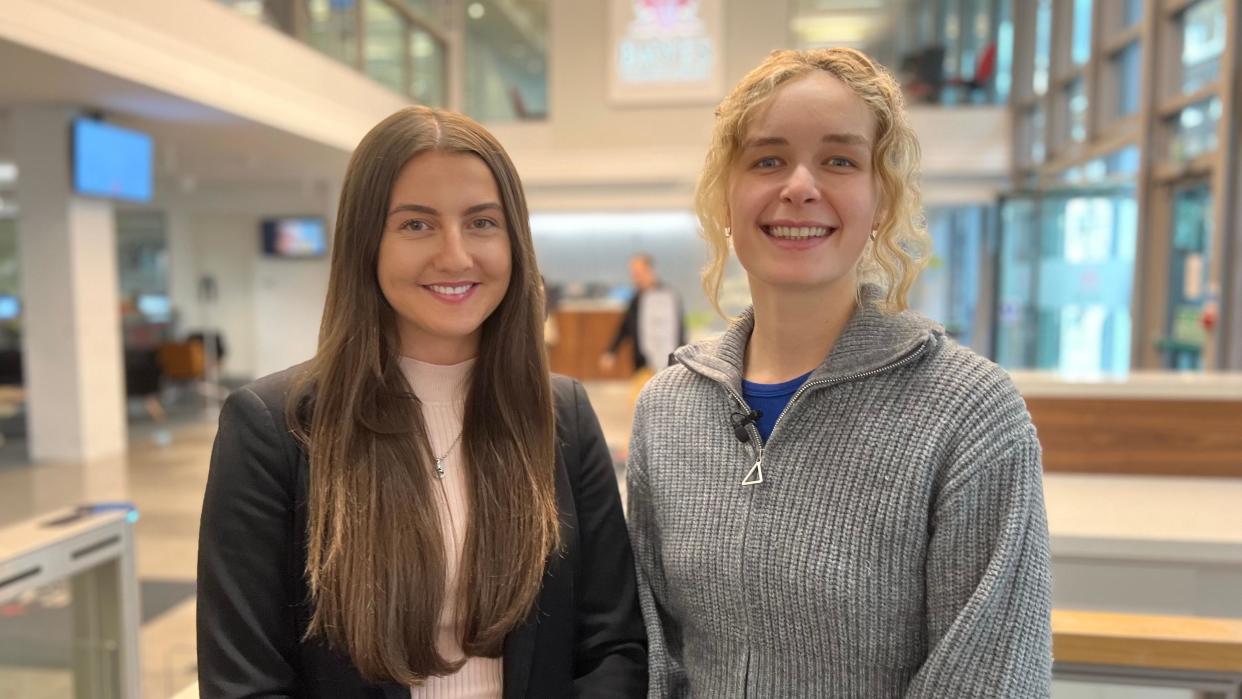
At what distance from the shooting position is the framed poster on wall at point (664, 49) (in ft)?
30.4

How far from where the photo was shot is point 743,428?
1251 mm

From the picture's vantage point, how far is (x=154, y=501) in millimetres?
5680

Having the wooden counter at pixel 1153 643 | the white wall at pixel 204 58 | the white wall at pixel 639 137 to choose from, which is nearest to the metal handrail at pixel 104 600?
the wooden counter at pixel 1153 643

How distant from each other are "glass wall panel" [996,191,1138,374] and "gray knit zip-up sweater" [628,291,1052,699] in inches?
253

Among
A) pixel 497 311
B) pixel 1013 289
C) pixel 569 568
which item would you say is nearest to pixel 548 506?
pixel 569 568

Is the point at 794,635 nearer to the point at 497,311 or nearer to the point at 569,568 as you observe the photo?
the point at 569,568

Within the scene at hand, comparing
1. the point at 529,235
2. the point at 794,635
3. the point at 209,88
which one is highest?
the point at 209,88

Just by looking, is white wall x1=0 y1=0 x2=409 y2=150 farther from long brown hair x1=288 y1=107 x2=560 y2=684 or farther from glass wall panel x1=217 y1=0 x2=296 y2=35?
long brown hair x1=288 y1=107 x2=560 y2=684

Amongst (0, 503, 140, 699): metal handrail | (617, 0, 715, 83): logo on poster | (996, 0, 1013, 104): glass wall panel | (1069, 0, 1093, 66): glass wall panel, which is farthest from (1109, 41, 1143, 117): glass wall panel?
(0, 503, 140, 699): metal handrail

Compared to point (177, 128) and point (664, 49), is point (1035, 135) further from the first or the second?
point (177, 128)

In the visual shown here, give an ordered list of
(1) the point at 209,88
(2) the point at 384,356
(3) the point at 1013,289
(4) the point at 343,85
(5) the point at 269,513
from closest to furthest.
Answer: (5) the point at 269,513 < (2) the point at 384,356 < (1) the point at 209,88 < (3) the point at 1013,289 < (4) the point at 343,85

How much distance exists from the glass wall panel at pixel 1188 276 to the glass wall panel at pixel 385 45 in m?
8.88

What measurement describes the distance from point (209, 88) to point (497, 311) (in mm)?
6825

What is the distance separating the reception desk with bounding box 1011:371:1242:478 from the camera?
110 inches
